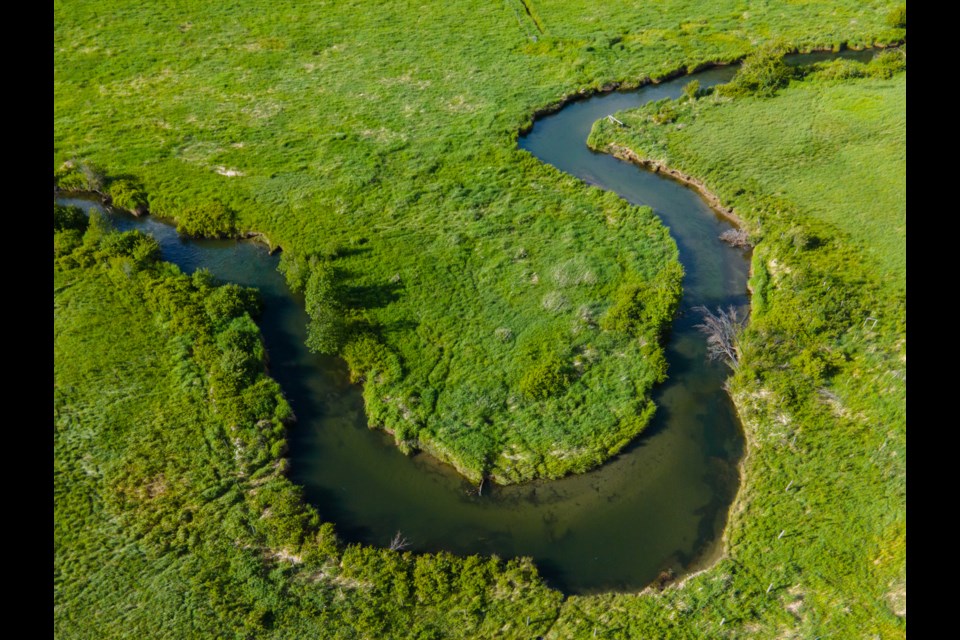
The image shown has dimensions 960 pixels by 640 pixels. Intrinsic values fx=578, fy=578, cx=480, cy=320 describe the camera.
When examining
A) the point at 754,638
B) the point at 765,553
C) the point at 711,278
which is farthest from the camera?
the point at 711,278

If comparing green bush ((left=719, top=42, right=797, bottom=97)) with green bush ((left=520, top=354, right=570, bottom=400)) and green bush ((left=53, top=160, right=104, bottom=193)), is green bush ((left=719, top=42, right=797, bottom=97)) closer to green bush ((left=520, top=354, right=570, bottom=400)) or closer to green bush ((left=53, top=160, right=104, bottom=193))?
green bush ((left=520, top=354, right=570, bottom=400))

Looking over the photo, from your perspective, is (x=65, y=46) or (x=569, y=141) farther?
(x=65, y=46)

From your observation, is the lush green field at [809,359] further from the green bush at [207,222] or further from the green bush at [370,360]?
the green bush at [207,222]

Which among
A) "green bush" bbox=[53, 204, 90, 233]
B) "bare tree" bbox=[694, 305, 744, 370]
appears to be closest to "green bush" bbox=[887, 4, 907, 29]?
"bare tree" bbox=[694, 305, 744, 370]

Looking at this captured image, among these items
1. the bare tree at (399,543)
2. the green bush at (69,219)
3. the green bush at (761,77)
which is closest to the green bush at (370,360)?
the bare tree at (399,543)

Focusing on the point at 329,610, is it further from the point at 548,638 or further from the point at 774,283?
the point at 774,283

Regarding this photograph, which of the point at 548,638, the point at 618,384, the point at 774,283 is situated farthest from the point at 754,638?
the point at 774,283

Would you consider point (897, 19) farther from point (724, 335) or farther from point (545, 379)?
point (545, 379)
